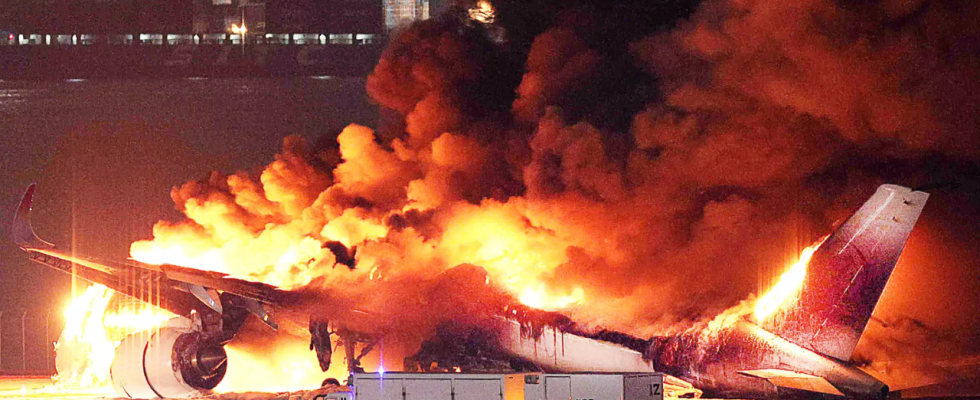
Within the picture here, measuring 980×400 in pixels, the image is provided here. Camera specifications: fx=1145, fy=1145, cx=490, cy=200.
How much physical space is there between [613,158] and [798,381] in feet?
40.9

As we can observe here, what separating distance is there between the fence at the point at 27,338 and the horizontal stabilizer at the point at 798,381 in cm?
4927

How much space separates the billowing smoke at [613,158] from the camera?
97.1 feet

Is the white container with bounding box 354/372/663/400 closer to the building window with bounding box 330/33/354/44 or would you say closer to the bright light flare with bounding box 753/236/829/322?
the bright light flare with bounding box 753/236/829/322

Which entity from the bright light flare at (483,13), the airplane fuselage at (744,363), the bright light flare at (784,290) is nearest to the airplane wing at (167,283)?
the airplane fuselage at (744,363)

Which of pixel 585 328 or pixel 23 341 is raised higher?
pixel 585 328

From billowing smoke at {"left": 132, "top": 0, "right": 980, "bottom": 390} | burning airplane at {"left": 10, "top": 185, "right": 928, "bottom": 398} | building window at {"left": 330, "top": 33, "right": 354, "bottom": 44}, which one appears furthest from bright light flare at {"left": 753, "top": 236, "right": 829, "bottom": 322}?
building window at {"left": 330, "top": 33, "right": 354, "bottom": 44}

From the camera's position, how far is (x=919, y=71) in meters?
28.8

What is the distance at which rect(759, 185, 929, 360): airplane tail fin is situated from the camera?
84.0 ft

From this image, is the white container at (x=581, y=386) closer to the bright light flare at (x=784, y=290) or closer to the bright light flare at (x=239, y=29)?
the bright light flare at (x=784, y=290)

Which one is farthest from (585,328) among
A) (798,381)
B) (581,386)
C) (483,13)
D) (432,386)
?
(483,13)

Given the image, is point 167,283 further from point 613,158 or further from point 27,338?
point 27,338

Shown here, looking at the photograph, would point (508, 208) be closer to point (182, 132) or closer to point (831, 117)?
point (831, 117)

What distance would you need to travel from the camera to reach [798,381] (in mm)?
25734

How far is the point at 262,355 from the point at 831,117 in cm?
2074
